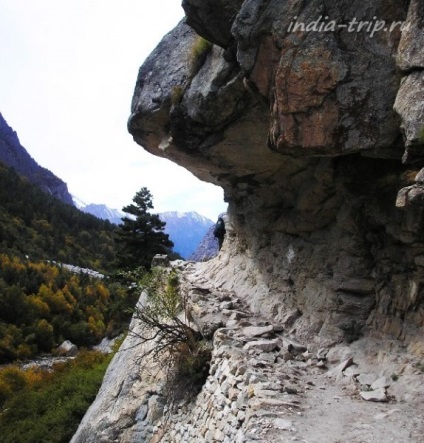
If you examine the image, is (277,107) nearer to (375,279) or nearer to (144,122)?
(375,279)

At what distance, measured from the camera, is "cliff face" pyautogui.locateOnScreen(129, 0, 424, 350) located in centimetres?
678

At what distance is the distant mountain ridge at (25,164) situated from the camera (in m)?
146

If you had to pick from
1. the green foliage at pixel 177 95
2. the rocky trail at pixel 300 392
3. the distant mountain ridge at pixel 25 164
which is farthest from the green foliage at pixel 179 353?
the distant mountain ridge at pixel 25 164

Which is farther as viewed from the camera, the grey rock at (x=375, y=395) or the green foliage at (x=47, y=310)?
the green foliage at (x=47, y=310)

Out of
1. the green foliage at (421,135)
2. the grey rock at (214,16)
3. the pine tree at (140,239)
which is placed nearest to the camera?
the green foliage at (421,135)

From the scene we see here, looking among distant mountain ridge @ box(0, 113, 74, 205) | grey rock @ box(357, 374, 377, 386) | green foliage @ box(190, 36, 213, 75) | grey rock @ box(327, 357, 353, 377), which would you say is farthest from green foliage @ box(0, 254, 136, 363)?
distant mountain ridge @ box(0, 113, 74, 205)

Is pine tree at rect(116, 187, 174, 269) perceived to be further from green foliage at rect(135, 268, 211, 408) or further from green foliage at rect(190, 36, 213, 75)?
green foliage at rect(190, 36, 213, 75)

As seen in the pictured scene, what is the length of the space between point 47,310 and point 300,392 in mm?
42621

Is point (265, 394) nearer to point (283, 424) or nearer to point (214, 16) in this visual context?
point (283, 424)

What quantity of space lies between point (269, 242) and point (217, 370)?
4.78 meters

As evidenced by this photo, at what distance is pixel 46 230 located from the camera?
77.3m

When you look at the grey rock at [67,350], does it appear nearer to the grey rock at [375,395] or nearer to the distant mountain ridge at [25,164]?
the grey rock at [375,395]

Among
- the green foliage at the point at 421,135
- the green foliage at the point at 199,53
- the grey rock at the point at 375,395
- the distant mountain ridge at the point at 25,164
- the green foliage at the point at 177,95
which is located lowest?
the grey rock at the point at 375,395

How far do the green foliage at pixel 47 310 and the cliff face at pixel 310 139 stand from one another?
20534 mm
